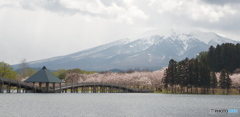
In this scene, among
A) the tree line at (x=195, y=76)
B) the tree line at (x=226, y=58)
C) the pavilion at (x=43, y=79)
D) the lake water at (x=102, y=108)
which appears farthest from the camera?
the tree line at (x=226, y=58)

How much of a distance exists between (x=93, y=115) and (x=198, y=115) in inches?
473

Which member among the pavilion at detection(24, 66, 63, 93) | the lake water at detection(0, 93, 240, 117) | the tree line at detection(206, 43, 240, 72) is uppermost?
the tree line at detection(206, 43, 240, 72)

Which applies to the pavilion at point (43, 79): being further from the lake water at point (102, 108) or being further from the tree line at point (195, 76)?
the tree line at point (195, 76)

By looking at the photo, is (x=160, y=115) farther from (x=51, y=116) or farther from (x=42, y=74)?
(x=42, y=74)

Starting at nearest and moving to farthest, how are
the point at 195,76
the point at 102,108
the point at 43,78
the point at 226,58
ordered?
the point at 102,108
the point at 43,78
the point at 195,76
the point at 226,58

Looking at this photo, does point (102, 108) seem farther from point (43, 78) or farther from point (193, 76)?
point (193, 76)

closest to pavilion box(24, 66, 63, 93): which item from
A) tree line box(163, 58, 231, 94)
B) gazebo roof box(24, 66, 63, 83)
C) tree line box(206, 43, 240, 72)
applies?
gazebo roof box(24, 66, 63, 83)

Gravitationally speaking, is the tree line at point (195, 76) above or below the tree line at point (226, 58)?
below

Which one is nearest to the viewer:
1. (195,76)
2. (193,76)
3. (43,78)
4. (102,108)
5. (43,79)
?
(102,108)

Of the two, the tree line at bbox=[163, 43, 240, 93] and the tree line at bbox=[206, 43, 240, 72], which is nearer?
the tree line at bbox=[163, 43, 240, 93]

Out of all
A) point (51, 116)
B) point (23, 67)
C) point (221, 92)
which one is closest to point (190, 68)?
point (221, 92)

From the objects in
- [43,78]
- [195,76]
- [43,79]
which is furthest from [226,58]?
[43,79]

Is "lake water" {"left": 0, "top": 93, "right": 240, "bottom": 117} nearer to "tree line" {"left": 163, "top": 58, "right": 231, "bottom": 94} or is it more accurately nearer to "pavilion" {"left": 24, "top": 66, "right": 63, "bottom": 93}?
"pavilion" {"left": 24, "top": 66, "right": 63, "bottom": 93}

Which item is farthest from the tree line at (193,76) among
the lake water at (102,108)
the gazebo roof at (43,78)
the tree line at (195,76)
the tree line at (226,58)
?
the lake water at (102,108)
